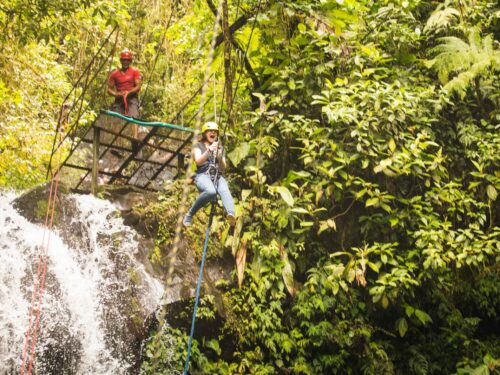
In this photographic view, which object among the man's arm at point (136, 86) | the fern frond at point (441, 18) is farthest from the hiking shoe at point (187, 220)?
the fern frond at point (441, 18)

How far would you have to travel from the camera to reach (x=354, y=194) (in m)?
7.06

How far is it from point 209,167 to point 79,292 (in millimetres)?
2547

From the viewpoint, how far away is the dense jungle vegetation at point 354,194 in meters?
6.55

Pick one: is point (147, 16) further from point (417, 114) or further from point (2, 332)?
point (2, 332)

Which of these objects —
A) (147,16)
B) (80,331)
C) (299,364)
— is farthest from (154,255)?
(147,16)

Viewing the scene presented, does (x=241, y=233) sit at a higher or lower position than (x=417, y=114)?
lower

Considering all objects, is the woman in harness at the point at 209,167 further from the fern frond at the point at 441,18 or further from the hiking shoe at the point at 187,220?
the fern frond at the point at 441,18

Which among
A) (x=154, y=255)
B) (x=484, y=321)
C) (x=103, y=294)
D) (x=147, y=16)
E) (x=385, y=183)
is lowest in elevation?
(x=484, y=321)

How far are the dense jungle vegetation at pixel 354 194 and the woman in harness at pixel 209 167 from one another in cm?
59

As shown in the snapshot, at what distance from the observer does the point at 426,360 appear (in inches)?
276

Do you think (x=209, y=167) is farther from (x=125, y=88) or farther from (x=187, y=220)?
(x=125, y=88)

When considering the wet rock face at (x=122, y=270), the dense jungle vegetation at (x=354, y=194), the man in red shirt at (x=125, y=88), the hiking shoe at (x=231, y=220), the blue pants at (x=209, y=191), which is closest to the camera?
the blue pants at (x=209, y=191)

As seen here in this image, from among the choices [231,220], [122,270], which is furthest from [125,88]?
[231,220]

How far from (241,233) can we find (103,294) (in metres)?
1.99
